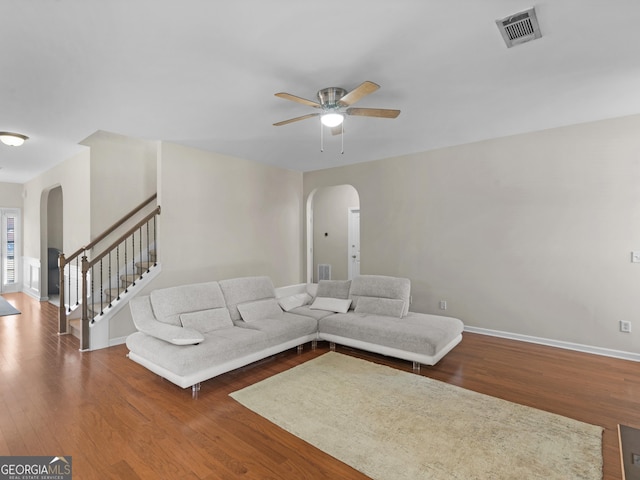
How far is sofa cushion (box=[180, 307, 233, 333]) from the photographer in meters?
3.57

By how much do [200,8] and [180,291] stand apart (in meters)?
2.86

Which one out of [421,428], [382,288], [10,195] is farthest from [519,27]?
[10,195]

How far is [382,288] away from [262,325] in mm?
1685

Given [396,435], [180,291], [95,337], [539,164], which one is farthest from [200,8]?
[539,164]

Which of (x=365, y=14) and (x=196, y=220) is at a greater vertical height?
(x=365, y=14)

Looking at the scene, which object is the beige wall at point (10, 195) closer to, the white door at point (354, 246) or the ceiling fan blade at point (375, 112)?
the white door at point (354, 246)

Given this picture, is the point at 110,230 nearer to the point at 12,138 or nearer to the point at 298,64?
the point at 12,138

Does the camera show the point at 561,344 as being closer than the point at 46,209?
Yes

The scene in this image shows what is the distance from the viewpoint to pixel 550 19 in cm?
211

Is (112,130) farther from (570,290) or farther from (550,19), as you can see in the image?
(570,290)

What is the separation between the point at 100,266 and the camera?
5.23 metres

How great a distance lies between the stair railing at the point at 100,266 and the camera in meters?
4.26

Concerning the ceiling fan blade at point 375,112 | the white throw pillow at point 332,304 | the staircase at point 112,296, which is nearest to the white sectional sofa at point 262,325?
the white throw pillow at point 332,304

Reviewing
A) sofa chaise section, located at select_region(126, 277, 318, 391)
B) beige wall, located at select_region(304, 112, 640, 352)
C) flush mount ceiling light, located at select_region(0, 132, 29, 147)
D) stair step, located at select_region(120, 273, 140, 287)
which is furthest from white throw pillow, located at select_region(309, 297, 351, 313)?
flush mount ceiling light, located at select_region(0, 132, 29, 147)
